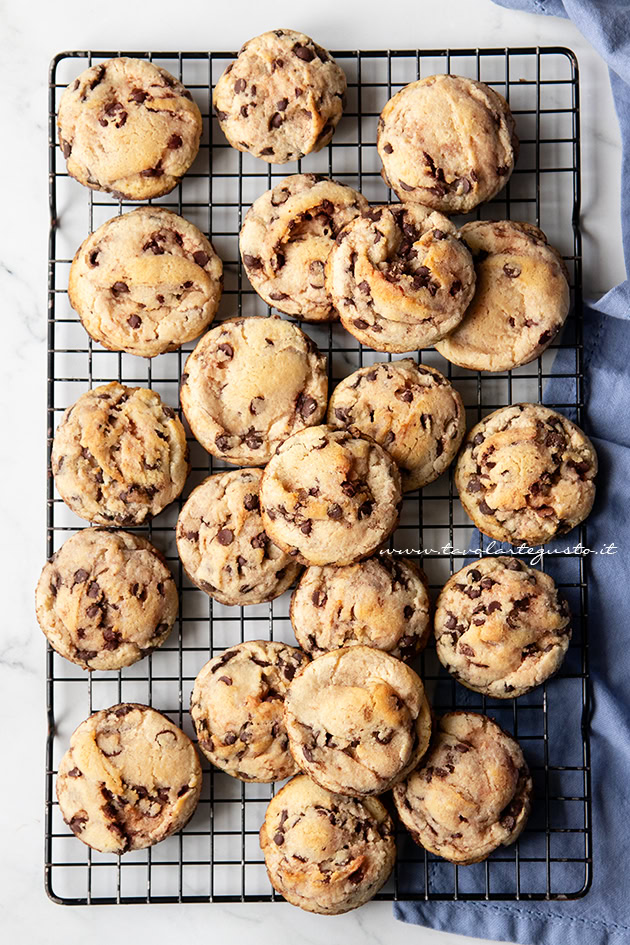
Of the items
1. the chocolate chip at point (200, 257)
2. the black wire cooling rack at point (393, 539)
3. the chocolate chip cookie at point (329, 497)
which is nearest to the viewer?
the chocolate chip cookie at point (329, 497)

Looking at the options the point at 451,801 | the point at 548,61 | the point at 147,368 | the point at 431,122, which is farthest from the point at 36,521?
the point at 548,61

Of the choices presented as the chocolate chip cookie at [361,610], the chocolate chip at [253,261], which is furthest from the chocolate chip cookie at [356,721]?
the chocolate chip at [253,261]

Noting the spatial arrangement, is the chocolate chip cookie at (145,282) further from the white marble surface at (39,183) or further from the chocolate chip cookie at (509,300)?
the chocolate chip cookie at (509,300)

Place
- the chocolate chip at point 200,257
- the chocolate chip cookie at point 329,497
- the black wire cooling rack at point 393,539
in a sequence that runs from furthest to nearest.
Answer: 1. the black wire cooling rack at point 393,539
2. the chocolate chip at point 200,257
3. the chocolate chip cookie at point 329,497

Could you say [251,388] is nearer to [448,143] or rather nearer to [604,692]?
[448,143]

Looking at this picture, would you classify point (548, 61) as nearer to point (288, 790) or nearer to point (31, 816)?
point (288, 790)

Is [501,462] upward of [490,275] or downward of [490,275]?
downward

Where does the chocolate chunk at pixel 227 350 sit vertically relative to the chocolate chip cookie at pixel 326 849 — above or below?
above

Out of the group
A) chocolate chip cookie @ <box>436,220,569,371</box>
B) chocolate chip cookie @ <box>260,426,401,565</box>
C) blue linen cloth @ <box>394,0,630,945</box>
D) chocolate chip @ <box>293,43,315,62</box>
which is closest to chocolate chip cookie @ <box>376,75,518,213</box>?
chocolate chip cookie @ <box>436,220,569,371</box>
